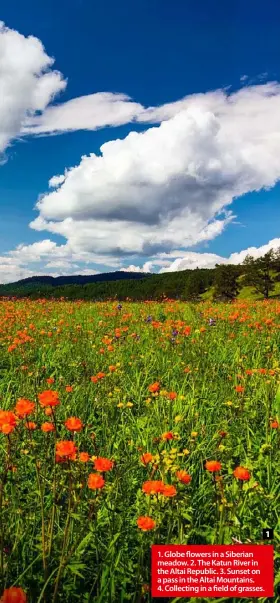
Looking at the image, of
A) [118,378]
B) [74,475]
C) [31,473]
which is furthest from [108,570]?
[118,378]

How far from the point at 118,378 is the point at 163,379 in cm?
65

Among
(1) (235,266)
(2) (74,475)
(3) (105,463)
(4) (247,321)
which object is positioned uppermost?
(1) (235,266)

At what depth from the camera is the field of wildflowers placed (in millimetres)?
1978

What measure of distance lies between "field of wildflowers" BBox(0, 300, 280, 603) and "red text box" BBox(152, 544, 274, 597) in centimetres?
9

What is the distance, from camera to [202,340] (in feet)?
21.5

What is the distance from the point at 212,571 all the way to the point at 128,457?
51.8 inches

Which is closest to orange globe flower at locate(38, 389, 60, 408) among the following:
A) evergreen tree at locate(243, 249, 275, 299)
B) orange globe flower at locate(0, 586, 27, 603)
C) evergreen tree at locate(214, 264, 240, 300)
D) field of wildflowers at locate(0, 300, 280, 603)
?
field of wildflowers at locate(0, 300, 280, 603)

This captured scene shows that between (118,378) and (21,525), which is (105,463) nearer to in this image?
(21,525)

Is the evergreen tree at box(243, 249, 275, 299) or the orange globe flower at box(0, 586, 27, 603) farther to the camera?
the evergreen tree at box(243, 249, 275, 299)

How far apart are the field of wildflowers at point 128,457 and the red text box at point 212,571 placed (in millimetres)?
90

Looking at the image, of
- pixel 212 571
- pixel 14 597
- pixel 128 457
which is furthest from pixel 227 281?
pixel 14 597

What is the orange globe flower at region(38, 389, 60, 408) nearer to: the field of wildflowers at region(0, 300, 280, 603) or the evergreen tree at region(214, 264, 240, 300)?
the field of wildflowers at region(0, 300, 280, 603)

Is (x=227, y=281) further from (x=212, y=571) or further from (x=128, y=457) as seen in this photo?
(x=212, y=571)

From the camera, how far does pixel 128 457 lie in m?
3.14
